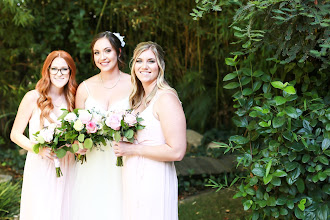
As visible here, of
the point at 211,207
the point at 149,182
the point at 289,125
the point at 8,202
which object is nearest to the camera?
the point at 289,125

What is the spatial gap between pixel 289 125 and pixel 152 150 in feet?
2.60

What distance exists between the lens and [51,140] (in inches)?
111

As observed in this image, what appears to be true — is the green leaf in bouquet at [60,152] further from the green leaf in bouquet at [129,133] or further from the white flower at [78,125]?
the green leaf in bouquet at [129,133]

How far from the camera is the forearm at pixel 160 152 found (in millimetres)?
2604

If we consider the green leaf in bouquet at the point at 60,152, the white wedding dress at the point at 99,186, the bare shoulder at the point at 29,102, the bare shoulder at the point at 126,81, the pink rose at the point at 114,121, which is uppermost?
the bare shoulder at the point at 126,81

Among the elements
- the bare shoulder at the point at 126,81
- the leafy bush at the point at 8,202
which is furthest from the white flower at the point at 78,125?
the leafy bush at the point at 8,202

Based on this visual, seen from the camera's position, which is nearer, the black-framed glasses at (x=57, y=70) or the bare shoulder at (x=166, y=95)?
the bare shoulder at (x=166, y=95)

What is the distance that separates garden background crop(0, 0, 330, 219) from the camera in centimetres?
253

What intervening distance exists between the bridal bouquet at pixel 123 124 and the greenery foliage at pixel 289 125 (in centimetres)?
66

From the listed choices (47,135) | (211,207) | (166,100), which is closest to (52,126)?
(47,135)

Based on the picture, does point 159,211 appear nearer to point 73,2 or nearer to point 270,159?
point 270,159

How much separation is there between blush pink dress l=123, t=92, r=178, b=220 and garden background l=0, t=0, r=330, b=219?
0.40 m

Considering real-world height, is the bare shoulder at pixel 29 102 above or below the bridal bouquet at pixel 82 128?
above

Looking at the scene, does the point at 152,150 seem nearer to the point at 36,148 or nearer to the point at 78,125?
the point at 78,125
